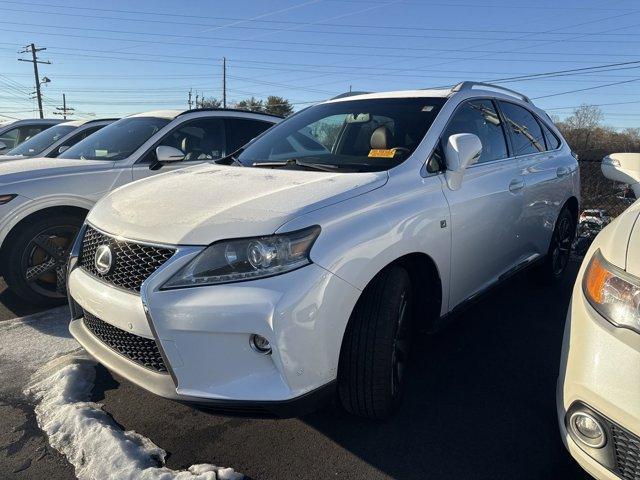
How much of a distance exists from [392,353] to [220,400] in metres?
0.85

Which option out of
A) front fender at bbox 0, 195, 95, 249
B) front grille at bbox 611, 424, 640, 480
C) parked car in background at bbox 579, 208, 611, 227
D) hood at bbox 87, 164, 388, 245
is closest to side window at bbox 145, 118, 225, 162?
front fender at bbox 0, 195, 95, 249

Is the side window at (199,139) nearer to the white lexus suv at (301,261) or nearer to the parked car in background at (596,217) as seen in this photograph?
the white lexus suv at (301,261)

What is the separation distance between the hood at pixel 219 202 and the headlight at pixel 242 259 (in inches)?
1.7

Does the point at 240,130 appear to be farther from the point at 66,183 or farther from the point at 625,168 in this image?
the point at 625,168

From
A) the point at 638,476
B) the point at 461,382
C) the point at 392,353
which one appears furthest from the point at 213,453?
the point at 638,476

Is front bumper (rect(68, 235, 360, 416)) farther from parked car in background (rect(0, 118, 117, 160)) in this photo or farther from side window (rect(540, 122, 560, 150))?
parked car in background (rect(0, 118, 117, 160))

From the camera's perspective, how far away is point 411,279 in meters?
2.79

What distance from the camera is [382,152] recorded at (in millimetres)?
2910

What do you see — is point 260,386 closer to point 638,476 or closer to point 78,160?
point 638,476

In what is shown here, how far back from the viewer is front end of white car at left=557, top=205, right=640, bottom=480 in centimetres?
155

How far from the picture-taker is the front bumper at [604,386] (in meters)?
1.54

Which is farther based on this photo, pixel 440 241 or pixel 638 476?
pixel 440 241

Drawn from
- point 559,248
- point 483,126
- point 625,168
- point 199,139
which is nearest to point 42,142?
point 199,139

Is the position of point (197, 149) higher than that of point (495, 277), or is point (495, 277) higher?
point (197, 149)
